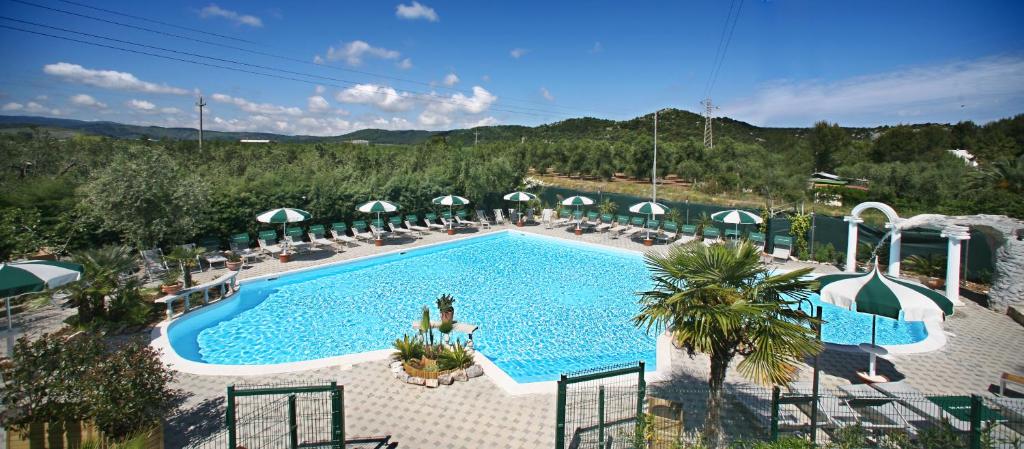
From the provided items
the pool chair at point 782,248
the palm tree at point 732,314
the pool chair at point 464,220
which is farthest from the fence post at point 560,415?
the pool chair at point 464,220

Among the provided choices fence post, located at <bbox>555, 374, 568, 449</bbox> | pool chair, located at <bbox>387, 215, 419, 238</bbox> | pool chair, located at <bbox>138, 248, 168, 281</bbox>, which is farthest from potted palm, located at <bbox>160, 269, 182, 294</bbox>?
fence post, located at <bbox>555, 374, 568, 449</bbox>

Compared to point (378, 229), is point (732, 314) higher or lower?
higher

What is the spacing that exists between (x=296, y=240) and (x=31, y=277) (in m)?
8.77

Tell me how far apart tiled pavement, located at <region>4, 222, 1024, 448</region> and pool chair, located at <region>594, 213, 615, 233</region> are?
11304 millimetres

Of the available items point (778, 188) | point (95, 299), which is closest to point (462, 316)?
point (95, 299)

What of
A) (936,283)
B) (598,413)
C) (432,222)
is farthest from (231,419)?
(432,222)

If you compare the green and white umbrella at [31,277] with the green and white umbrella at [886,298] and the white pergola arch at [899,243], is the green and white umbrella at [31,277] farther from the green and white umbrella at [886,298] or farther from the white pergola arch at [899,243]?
the white pergola arch at [899,243]

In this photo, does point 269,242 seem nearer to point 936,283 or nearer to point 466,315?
point 466,315

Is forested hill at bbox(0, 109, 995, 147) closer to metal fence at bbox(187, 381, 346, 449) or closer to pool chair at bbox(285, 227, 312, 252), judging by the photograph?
pool chair at bbox(285, 227, 312, 252)

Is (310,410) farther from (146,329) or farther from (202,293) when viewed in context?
(202,293)

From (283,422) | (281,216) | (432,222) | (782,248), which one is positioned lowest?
(283,422)

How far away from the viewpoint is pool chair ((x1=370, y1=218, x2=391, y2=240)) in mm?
17109

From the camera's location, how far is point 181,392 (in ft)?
Result: 21.7

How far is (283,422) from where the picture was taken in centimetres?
550
